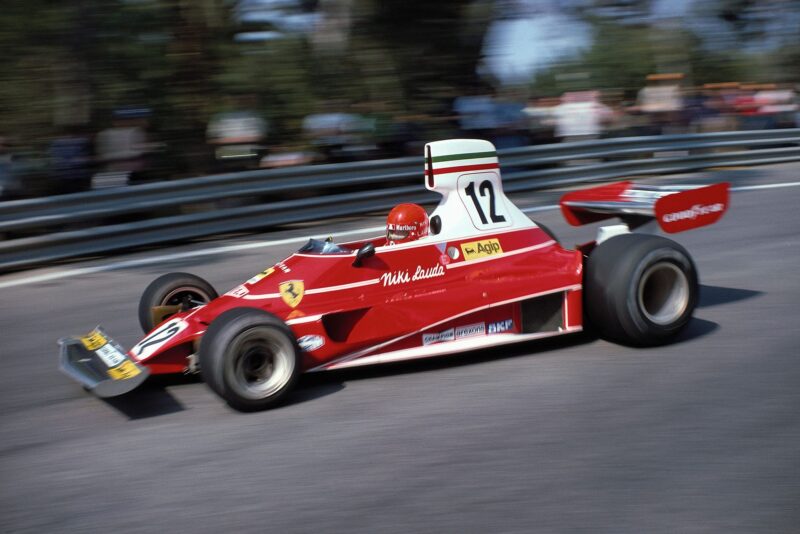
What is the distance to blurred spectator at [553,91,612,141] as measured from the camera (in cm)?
1291

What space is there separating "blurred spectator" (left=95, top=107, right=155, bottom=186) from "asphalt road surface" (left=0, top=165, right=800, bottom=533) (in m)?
3.80

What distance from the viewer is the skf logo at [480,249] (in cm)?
561

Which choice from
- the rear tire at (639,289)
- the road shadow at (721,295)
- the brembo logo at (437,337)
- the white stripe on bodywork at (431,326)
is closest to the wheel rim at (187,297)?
the white stripe on bodywork at (431,326)

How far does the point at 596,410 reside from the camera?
461 centimetres

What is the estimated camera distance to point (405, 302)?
531cm

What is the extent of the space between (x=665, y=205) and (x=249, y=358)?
2938 mm

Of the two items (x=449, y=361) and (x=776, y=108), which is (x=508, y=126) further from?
(x=449, y=361)

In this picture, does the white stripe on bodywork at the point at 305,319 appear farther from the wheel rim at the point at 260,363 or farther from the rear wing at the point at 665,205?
the rear wing at the point at 665,205

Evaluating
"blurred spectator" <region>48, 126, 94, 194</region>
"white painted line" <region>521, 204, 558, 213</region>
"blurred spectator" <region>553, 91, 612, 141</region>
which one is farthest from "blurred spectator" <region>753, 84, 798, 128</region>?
"blurred spectator" <region>48, 126, 94, 194</region>

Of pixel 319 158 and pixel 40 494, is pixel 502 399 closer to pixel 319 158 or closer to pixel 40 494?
pixel 40 494

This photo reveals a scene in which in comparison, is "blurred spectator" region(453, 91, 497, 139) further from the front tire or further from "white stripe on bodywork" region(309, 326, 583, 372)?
the front tire

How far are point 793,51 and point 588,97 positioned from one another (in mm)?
10063

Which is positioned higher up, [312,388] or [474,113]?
[474,113]

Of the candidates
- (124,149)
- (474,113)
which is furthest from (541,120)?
(124,149)
